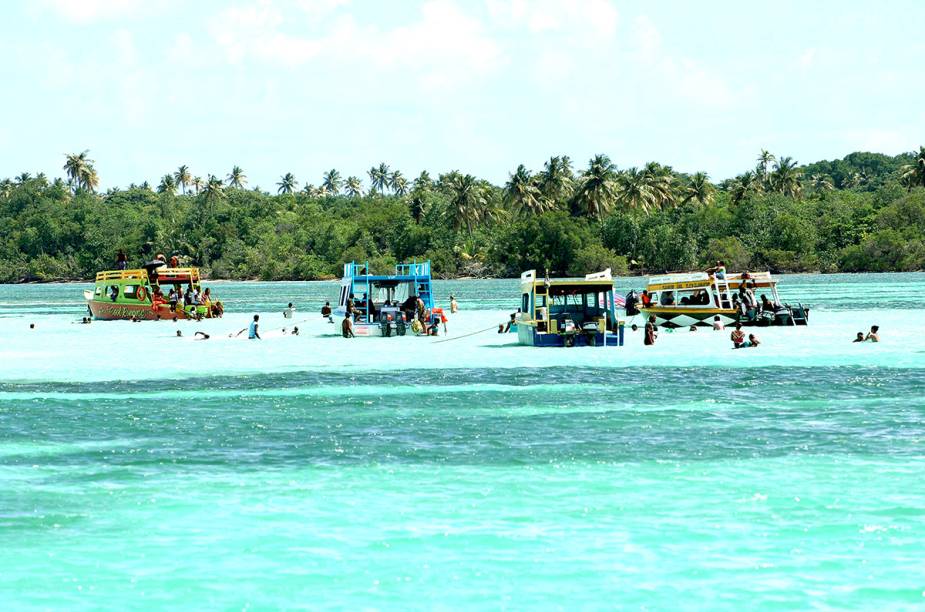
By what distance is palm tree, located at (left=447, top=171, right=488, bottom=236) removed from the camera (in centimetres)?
16538

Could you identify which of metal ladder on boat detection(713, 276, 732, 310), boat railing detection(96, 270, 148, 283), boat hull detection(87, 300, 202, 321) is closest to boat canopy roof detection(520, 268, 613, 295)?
metal ladder on boat detection(713, 276, 732, 310)

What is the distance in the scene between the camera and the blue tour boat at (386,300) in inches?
1793

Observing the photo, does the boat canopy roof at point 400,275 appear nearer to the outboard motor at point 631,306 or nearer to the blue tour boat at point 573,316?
the blue tour boat at point 573,316

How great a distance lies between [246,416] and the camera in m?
22.6

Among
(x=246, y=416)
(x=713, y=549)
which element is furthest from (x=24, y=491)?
(x=713, y=549)

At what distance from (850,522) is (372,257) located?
15186 centimetres

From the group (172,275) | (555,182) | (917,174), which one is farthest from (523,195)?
(172,275)

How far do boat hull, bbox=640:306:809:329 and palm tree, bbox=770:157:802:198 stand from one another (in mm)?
125054

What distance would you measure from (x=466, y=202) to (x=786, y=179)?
45.9 metres

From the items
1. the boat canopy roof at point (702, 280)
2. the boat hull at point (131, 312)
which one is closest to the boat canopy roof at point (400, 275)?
the boat canopy roof at point (702, 280)

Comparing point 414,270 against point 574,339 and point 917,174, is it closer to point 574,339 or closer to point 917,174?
point 574,339

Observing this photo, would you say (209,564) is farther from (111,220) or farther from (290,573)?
(111,220)

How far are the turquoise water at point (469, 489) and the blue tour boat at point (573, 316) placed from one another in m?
7.06

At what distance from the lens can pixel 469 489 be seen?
50.0 ft
